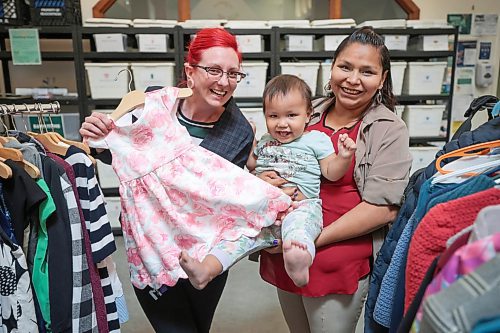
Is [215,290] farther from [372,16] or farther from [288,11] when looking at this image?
[372,16]

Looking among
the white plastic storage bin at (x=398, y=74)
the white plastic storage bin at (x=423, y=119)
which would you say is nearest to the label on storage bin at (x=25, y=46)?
the white plastic storage bin at (x=398, y=74)

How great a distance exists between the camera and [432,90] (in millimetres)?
3371

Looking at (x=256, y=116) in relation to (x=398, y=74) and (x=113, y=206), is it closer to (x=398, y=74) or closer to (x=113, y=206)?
(x=398, y=74)

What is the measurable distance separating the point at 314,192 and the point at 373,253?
287mm

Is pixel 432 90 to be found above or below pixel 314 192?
above

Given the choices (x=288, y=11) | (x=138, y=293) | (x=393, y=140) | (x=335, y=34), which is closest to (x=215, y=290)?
(x=138, y=293)

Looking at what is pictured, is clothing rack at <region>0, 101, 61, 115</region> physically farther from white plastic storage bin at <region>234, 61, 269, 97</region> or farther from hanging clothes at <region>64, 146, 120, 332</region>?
white plastic storage bin at <region>234, 61, 269, 97</region>

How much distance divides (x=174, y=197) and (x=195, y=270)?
28 cm

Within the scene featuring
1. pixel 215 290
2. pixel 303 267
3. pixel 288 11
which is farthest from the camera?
pixel 288 11

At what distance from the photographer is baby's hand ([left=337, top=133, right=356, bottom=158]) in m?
1.18

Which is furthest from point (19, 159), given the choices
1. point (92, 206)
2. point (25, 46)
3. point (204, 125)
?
point (25, 46)

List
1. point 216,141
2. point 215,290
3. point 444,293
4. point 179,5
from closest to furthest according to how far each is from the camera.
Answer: point 444,293, point 216,141, point 215,290, point 179,5

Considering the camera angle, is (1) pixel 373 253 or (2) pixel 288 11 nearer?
(1) pixel 373 253

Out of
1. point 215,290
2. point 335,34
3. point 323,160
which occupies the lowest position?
point 215,290
